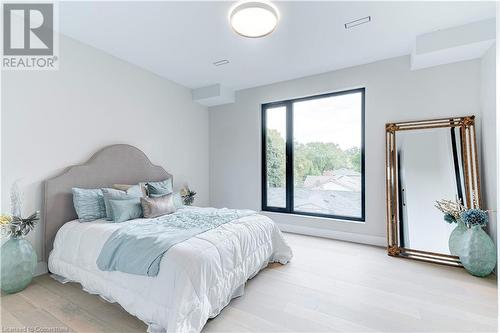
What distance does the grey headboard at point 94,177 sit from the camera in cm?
247

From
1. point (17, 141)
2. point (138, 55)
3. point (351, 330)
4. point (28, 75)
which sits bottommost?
point (351, 330)

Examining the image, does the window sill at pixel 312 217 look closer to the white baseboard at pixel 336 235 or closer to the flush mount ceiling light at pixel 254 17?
the white baseboard at pixel 336 235

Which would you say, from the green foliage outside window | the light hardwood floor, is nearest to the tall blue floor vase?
the light hardwood floor

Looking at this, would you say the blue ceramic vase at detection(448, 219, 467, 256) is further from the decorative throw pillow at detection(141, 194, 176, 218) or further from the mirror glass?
the decorative throw pillow at detection(141, 194, 176, 218)

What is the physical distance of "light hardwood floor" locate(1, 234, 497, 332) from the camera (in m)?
1.69

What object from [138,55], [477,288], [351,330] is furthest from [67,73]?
[477,288]

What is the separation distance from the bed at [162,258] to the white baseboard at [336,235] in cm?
118

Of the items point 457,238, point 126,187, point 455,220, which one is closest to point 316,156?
point 455,220

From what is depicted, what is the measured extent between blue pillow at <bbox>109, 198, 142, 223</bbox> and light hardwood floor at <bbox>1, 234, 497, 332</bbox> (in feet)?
2.40

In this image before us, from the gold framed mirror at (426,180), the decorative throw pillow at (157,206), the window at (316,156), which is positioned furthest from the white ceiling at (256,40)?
the decorative throw pillow at (157,206)

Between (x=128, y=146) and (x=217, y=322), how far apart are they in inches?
101

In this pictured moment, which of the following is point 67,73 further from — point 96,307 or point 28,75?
point 96,307

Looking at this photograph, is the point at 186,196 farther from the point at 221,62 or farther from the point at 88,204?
the point at 221,62

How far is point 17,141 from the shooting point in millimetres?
2303
